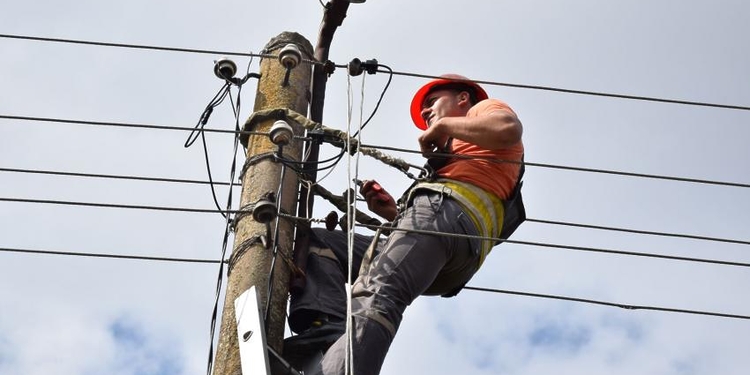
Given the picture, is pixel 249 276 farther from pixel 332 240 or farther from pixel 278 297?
pixel 332 240

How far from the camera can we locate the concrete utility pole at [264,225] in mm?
4699

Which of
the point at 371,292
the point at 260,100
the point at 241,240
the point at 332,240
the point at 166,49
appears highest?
the point at 166,49

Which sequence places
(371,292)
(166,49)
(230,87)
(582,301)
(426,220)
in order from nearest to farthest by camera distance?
(371,292), (426,220), (582,301), (230,87), (166,49)

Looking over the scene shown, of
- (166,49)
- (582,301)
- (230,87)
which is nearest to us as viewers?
(582,301)

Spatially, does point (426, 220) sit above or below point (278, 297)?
above

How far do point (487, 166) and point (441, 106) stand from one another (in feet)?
2.21

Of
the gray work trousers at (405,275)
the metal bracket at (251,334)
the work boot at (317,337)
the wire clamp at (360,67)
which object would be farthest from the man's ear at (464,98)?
the metal bracket at (251,334)

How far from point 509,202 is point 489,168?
0.70ft

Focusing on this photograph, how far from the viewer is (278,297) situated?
484 centimetres

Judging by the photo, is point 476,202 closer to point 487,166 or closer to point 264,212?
point 487,166

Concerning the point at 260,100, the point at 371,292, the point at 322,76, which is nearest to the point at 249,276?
the point at 371,292

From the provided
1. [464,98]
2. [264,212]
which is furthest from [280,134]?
[464,98]

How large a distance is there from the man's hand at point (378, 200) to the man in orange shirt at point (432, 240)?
249 mm

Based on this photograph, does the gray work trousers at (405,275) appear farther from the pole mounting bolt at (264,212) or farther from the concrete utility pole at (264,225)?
the pole mounting bolt at (264,212)
